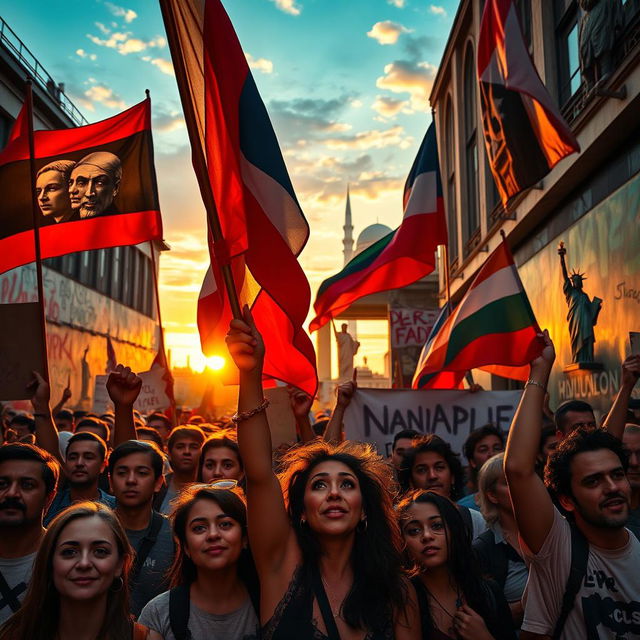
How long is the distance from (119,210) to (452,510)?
4.13 metres

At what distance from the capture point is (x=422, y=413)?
20.6 feet

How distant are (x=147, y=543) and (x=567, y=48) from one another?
37.4 ft

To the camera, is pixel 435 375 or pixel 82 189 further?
pixel 435 375

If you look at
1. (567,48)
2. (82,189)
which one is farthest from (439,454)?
(567,48)

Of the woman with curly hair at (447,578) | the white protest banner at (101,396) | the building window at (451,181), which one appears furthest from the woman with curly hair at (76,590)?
the building window at (451,181)

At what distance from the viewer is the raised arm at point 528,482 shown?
99.0 inches

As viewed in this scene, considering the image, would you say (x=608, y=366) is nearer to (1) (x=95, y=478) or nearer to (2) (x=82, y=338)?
(1) (x=95, y=478)

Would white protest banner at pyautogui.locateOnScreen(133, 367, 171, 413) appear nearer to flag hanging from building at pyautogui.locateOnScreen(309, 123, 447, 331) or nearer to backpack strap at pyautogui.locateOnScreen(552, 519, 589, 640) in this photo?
flag hanging from building at pyautogui.locateOnScreen(309, 123, 447, 331)

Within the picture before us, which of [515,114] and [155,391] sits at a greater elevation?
[515,114]

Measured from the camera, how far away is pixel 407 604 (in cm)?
263

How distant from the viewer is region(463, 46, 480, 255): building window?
19.6 meters

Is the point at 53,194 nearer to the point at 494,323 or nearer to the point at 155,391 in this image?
the point at 155,391

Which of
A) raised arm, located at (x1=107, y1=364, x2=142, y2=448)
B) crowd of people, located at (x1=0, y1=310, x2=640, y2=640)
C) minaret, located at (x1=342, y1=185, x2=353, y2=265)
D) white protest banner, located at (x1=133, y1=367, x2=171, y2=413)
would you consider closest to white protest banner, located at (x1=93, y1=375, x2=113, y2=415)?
white protest banner, located at (x1=133, y1=367, x2=171, y2=413)

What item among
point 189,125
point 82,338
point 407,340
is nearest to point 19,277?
point 82,338
